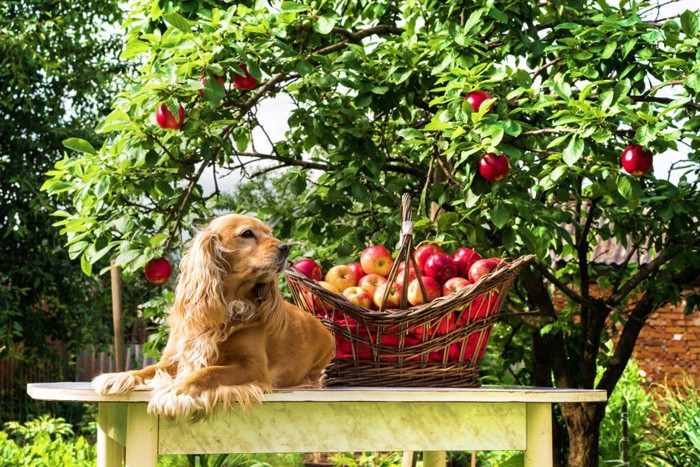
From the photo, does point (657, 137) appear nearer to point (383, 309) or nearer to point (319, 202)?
point (383, 309)

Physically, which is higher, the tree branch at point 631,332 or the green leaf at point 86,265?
the green leaf at point 86,265

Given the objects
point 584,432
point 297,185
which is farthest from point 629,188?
point 584,432

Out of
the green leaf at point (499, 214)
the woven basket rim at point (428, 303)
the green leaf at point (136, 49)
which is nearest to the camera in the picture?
the woven basket rim at point (428, 303)

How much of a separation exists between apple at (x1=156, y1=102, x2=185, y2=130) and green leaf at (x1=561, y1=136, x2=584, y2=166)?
1.29 m

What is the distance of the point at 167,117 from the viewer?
290 cm

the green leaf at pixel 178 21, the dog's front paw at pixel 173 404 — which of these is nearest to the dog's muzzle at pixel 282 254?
the dog's front paw at pixel 173 404

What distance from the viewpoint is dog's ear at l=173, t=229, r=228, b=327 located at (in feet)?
6.48

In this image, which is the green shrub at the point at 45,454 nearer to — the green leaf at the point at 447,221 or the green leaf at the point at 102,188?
the green leaf at the point at 102,188

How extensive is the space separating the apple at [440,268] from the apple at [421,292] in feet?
0.21

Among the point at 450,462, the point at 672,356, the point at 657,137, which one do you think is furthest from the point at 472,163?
the point at 672,356

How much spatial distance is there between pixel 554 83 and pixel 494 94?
0.22 meters

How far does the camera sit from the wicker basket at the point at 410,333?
222 centimetres

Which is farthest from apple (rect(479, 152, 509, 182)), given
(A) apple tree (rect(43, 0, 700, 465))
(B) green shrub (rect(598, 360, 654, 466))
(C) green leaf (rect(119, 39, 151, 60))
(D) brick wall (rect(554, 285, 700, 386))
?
(D) brick wall (rect(554, 285, 700, 386))

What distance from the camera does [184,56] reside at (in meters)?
2.91
